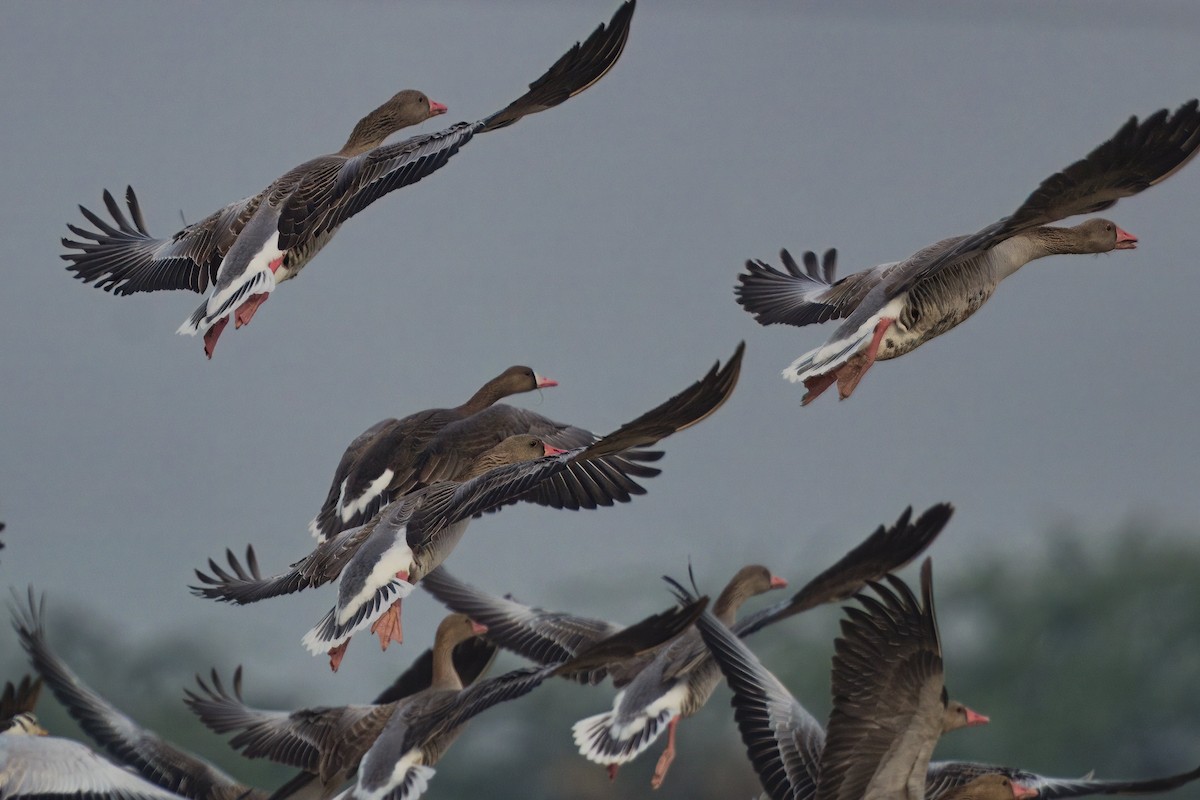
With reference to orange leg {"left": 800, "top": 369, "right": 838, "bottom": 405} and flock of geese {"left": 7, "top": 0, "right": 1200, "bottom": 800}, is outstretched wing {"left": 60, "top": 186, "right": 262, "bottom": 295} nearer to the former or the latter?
flock of geese {"left": 7, "top": 0, "right": 1200, "bottom": 800}

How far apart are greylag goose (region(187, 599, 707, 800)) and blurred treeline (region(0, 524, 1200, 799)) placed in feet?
92.2

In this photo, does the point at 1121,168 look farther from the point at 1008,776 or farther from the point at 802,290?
the point at 802,290

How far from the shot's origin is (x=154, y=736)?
1360 centimetres

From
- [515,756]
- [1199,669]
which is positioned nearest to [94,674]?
[515,756]

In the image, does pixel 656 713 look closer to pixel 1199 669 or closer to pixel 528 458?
pixel 528 458

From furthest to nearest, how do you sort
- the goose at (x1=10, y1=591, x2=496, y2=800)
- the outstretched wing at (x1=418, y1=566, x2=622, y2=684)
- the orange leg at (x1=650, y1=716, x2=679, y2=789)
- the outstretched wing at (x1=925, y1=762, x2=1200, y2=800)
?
the goose at (x1=10, y1=591, x2=496, y2=800)
the outstretched wing at (x1=418, y1=566, x2=622, y2=684)
the orange leg at (x1=650, y1=716, x2=679, y2=789)
the outstretched wing at (x1=925, y1=762, x2=1200, y2=800)

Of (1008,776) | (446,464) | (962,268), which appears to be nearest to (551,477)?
(446,464)

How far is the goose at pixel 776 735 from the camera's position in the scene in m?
9.41

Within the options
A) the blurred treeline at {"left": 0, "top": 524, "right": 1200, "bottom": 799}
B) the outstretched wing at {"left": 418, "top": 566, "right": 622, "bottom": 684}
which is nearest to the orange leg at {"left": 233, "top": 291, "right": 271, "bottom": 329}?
the outstretched wing at {"left": 418, "top": 566, "right": 622, "bottom": 684}

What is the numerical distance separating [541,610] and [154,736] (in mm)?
3004

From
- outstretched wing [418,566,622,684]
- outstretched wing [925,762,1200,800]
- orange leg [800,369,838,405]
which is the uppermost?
orange leg [800,369,838,405]

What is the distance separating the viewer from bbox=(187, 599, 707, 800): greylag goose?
10.3 meters

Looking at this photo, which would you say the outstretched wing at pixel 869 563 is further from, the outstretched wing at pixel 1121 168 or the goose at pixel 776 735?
the outstretched wing at pixel 1121 168

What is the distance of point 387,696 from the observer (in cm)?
1330
